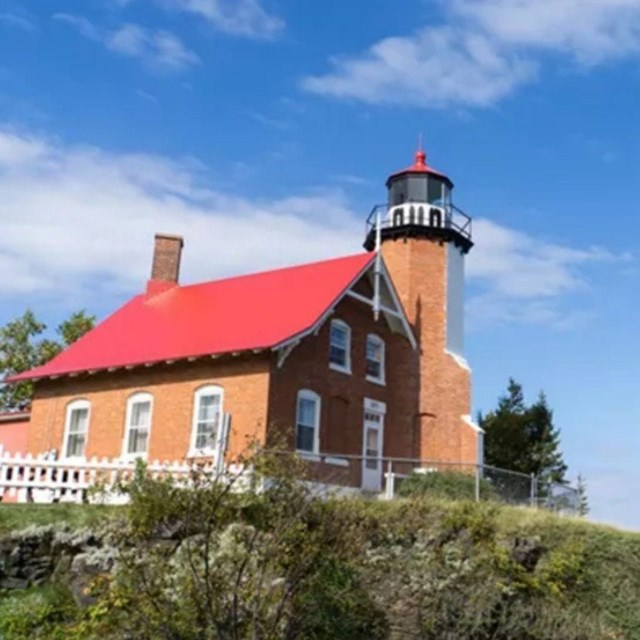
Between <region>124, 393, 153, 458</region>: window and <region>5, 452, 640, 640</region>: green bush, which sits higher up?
<region>124, 393, 153, 458</region>: window

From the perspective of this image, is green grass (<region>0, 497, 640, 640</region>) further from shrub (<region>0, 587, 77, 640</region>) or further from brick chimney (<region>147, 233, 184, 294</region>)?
brick chimney (<region>147, 233, 184, 294</region>)

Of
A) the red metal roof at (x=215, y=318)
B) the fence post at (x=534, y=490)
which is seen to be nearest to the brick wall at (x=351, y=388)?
the red metal roof at (x=215, y=318)

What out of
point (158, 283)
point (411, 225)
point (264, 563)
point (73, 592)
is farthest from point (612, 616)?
point (158, 283)

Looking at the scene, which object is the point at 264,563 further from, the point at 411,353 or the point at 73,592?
the point at 411,353

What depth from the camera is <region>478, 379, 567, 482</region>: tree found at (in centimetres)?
3453

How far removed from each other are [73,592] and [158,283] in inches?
614

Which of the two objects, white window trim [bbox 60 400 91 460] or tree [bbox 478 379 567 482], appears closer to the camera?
white window trim [bbox 60 400 91 460]

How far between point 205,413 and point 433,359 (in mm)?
7709

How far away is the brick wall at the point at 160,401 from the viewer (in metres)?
21.4

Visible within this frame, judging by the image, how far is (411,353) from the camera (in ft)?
87.4

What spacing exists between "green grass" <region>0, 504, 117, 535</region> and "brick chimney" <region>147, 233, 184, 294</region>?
13555 millimetres

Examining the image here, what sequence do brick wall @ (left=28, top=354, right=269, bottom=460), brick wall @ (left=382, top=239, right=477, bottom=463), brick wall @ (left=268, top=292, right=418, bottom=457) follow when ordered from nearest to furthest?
brick wall @ (left=28, top=354, right=269, bottom=460)
brick wall @ (left=268, top=292, right=418, bottom=457)
brick wall @ (left=382, top=239, right=477, bottom=463)

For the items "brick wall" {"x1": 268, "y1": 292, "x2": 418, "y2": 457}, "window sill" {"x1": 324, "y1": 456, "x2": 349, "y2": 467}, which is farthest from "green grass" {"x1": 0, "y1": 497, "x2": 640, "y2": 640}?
"brick wall" {"x1": 268, "y1": 292, "x2": 418, "y2": 457}

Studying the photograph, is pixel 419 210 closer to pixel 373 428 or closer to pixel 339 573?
pixel 373 428
